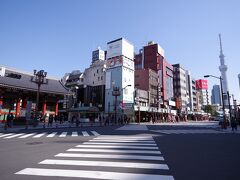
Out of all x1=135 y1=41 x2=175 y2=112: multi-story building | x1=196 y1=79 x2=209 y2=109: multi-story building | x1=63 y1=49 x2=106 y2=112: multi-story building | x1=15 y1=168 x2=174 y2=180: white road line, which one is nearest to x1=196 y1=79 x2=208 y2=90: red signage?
x1=196 y1=79 x2=209 y2=109: multi-story building

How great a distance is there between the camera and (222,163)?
6.00 metres

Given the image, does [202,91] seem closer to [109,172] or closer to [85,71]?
[85,71]

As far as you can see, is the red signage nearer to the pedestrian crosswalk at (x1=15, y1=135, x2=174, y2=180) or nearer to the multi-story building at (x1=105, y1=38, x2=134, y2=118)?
the multi-story building at (x1=105, y1=38, x2=134, y2=118)

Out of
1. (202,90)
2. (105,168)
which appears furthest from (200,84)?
(105,168)

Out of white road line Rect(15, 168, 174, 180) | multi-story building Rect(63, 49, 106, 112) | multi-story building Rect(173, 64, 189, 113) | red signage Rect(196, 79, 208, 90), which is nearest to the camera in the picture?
white road line Rect(15, 168, 174, 180)

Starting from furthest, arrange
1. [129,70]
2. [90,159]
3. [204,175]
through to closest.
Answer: [129,70], [90,159], [204,175]

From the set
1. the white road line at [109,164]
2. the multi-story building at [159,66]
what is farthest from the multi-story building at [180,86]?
the white road line at [109,164]

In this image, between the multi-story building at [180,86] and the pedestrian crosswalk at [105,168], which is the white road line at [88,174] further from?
the multi-story building at [180,86]

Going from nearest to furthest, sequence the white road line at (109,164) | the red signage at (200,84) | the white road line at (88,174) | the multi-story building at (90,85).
A: 1. the white road line at (88,174)
2. the white road line at (109,164)
3. the multi-story building at (90,85)
4. the red signage at (200,84)

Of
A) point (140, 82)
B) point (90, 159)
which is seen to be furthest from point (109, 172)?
point (140, 82)

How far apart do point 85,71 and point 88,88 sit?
10.1m

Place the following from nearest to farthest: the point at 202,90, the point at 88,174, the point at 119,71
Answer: the point at 88,174, the point at 119,71, the point at 202,90

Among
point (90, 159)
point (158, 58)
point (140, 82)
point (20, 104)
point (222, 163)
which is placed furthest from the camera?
point (158, 58)

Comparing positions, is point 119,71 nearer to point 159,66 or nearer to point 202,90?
point 159,66
